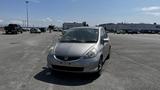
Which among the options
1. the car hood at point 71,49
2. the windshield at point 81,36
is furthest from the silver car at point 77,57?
the windshield at point 81,36

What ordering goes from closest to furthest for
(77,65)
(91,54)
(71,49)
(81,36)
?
(77,65) → (91,54) → (71,49) → (81,36)

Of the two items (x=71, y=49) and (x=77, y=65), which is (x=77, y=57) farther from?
(x=71, y=49)

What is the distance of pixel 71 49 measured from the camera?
7.15m

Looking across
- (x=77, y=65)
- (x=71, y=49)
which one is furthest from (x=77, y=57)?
(x=71, y=49)

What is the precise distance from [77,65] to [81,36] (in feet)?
6.23

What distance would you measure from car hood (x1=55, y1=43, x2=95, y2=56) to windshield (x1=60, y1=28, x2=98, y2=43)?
1.67 ft

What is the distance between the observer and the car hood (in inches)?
274

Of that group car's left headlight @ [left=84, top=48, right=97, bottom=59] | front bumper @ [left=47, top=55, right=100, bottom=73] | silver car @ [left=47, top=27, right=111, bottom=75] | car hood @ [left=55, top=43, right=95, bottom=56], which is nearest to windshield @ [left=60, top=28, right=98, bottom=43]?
silver car @ [left=47, top=27, right=111, bottom=75]

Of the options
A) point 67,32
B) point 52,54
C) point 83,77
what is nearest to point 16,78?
point 52,54

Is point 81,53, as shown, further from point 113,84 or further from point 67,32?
point 67,32

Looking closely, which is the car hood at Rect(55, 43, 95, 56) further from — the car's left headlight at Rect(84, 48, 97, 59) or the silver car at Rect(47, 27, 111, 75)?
the car's left headlight at Rect(84, 48, 97, 59)

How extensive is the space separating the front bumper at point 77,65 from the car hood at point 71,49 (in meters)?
0.24

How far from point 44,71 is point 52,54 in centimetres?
124

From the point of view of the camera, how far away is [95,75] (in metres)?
7.53
